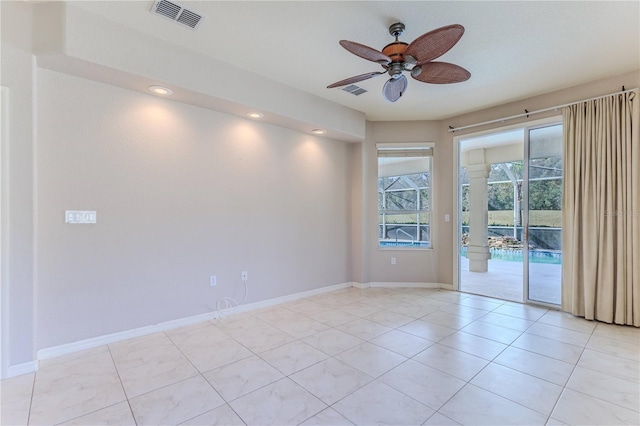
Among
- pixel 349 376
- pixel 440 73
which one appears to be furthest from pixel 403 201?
pixel 349 376

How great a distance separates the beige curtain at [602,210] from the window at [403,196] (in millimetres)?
1930

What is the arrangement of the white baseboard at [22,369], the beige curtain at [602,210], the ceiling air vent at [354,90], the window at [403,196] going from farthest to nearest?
the window at [403,196] < the ceiling air vent at [354,90] < the beige curtain at [602,210] < the white baseboard at [22,369]

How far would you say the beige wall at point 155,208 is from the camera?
262 cm

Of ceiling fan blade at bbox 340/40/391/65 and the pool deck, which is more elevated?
ceiling fan blade at bbox 340/40/391/65

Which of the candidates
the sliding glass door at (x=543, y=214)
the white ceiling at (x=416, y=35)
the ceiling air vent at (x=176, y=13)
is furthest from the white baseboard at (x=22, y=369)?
the sliding glass door at (x=543, y=214)

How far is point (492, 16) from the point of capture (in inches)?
93.7

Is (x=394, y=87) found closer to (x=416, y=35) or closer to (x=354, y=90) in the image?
(x=416, y=35)

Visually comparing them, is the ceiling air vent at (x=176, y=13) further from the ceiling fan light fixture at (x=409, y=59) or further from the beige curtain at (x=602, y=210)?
the beige curtain at (x=602, y=210)

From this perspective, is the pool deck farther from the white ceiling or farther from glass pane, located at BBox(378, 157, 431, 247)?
the white ceiling

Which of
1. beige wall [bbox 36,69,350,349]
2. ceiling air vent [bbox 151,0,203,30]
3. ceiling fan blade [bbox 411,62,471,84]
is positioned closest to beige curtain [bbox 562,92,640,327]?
ceiling fan blade [bbox 411,62,471,84]

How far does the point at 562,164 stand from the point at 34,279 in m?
5.87

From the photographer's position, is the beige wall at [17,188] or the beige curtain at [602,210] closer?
the beige wall at [17,188]

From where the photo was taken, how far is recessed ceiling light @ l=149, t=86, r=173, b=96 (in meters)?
2.94

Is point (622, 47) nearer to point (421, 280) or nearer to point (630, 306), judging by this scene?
point (630, 306)
